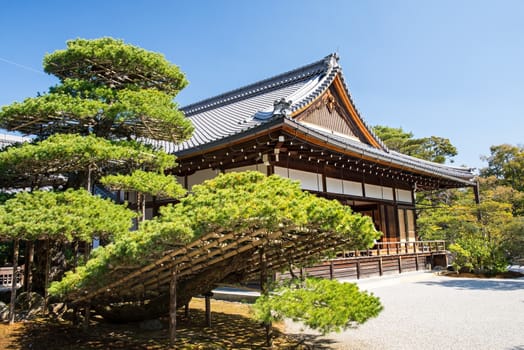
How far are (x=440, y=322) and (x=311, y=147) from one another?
193 inches

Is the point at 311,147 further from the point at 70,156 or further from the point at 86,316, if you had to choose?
the point at 86,316

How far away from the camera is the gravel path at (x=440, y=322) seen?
5.57m

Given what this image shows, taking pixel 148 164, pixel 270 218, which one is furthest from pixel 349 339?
pixel 148 164

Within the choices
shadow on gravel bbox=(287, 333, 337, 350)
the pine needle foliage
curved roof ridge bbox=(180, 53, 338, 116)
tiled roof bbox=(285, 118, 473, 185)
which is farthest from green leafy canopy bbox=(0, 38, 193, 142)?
curved roof ridge bbox=(180, 53, 338, 116)

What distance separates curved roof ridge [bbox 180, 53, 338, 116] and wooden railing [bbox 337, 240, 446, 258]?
679 centimetres

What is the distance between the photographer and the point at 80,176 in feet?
25.2

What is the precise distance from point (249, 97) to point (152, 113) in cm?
1112

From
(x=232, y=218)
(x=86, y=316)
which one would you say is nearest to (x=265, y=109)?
(x=86, y=316)

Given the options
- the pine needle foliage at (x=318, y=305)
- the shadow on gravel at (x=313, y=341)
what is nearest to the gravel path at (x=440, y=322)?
the shadow on gravel at (x=313, y=341)

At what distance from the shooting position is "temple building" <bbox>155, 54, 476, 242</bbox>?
962 cm

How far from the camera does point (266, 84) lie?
1758 centimetres

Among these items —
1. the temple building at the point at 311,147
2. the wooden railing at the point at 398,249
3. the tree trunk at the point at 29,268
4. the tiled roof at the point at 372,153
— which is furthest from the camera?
the wooden railing at the point at 398,249

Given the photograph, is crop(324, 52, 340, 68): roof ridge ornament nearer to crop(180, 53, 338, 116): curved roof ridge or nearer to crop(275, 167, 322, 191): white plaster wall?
crop(180, 53, 338, 116): curved roof ridge

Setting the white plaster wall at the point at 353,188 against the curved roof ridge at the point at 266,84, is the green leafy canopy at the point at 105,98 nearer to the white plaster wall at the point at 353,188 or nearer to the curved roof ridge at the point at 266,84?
the white plaster wall at the point at 353,188
